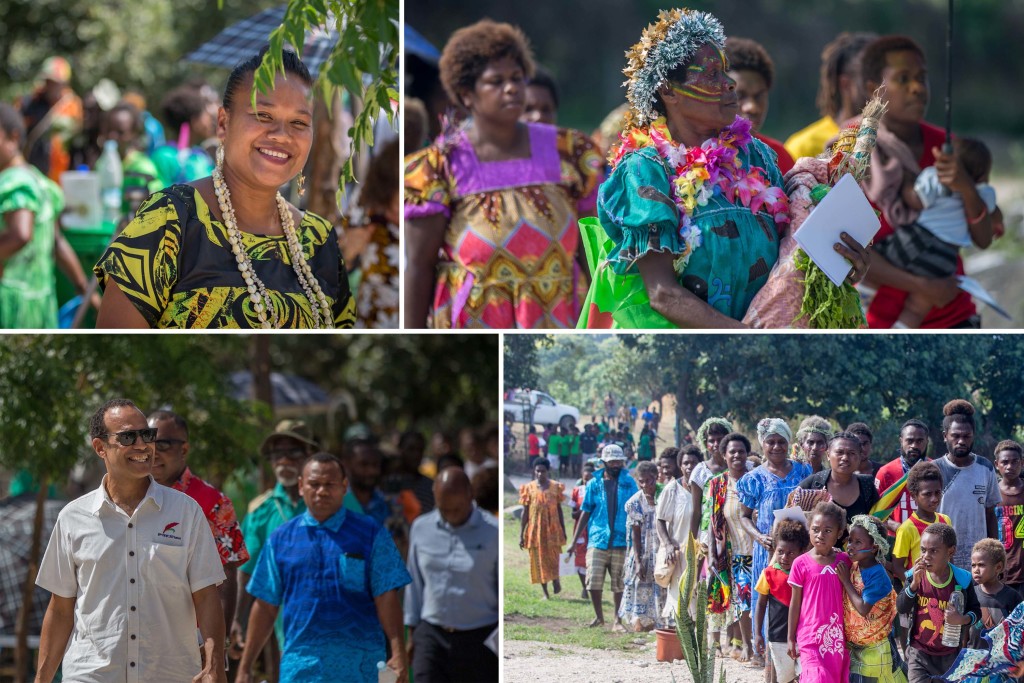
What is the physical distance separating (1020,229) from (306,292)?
29.4 ft

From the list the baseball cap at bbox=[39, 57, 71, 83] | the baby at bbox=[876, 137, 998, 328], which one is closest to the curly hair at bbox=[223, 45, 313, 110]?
the baby at bbox=[876, 137, 998, 328]

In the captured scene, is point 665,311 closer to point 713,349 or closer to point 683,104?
point 713,349

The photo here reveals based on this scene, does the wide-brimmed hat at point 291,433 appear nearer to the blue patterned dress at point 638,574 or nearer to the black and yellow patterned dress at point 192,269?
the black and yellow patterned dress at point 192,269

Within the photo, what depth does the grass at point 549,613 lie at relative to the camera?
4.62 metres

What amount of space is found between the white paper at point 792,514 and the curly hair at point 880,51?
299 centimetres

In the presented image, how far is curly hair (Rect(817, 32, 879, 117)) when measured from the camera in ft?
23.4

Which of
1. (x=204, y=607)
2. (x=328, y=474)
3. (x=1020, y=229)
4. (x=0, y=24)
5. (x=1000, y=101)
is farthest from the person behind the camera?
(x=1000, y=101)

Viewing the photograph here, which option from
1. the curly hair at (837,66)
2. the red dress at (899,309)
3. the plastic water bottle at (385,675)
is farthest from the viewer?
the curly hair at (837,66)

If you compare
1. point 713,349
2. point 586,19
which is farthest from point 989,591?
point 586,19

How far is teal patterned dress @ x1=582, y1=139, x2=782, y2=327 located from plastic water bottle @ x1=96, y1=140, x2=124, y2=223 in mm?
5569

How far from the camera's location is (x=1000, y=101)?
22359 mm

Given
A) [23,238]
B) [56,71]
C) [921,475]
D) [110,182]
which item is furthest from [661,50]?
[56,71]

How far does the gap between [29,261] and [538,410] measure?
4582 mm

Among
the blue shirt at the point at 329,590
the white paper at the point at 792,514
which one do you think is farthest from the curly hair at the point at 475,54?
the white paper at the point at 792,514
